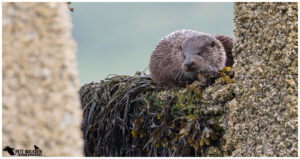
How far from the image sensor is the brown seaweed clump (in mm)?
3164

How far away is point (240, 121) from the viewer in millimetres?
2807

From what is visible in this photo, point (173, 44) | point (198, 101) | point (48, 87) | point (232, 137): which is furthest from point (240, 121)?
point (48, 87)

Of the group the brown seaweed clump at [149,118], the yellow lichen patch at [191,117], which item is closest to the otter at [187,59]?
the brown seaweed clump at [149,118]

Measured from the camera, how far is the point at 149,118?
12.5 ft

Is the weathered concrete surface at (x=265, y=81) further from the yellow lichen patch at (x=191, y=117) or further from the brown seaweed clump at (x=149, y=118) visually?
the yellow lichen patch at (x=191, y=117)

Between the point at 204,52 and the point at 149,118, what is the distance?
0.78 meters

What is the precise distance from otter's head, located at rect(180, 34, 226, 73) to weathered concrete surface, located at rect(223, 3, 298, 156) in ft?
3.05

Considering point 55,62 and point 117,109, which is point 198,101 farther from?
point 55,62

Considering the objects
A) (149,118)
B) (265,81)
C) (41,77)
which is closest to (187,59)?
(149,118)

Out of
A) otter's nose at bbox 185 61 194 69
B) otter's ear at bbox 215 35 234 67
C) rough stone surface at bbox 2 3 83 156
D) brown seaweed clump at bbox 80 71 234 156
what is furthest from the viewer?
otter's ear at bbox 215 35 234 67

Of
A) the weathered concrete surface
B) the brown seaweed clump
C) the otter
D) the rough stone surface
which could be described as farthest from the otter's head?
the rough stone surface

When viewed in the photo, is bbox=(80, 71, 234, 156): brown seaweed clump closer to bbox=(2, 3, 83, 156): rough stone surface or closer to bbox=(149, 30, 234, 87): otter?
bbox=(149, 30, 234, 87): otter

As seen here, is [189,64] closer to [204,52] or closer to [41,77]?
[204,52]

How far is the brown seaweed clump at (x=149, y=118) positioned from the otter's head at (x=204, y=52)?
0.35 metres
